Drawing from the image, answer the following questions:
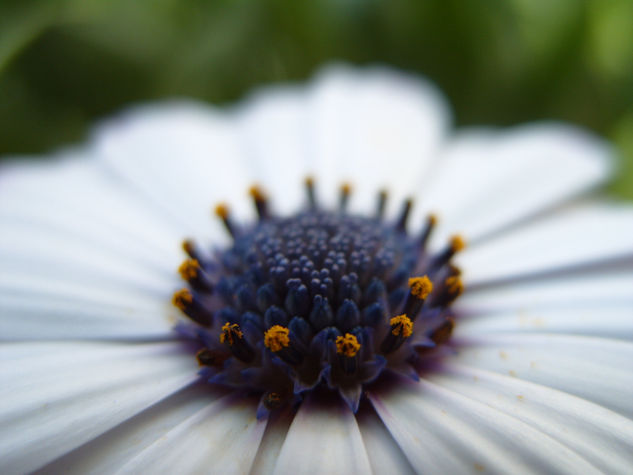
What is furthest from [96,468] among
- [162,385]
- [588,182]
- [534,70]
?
[534,70]

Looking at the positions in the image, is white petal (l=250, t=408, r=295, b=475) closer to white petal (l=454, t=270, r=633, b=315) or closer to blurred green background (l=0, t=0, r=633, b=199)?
white petal (l=454, t=270, r=633, b=315)

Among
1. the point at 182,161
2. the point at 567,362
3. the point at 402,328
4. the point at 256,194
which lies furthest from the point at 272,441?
the point at 182,161

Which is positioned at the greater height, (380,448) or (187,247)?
(187,247)

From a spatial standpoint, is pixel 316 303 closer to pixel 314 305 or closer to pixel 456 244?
pixel 314 305

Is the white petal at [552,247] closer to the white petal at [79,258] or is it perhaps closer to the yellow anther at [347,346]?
the yellow anther at [347,346]

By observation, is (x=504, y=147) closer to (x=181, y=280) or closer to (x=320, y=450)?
(x=181, y=280)

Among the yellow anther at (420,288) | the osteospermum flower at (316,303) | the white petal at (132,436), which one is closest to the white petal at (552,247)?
the osteospermum flower at (316,303)
